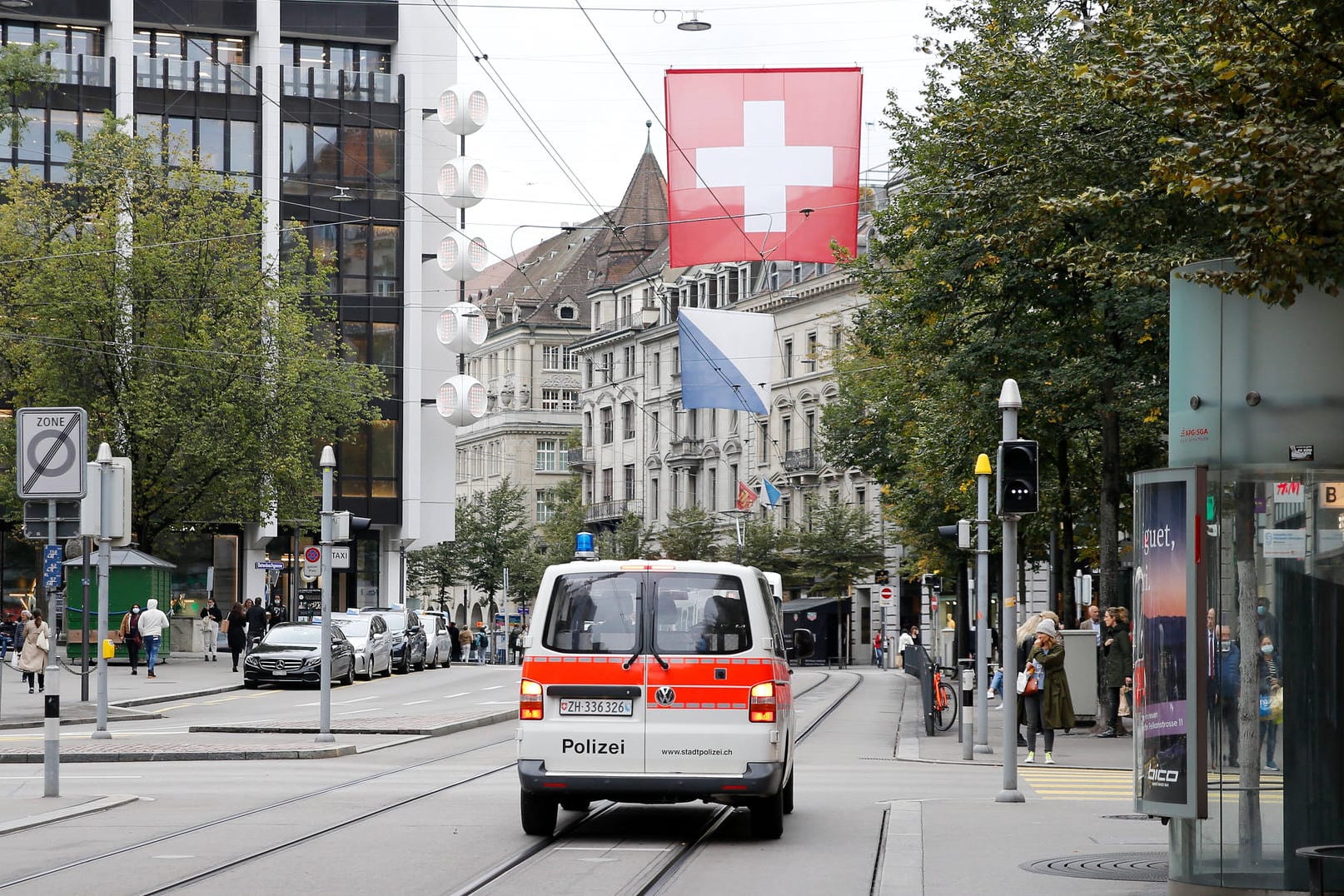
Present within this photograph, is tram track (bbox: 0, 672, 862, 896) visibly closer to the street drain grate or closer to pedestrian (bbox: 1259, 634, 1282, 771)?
the street drain grate

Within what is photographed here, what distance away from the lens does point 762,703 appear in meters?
13.0

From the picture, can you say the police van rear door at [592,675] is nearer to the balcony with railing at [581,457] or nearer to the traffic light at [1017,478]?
the traffic light at [1017,478]

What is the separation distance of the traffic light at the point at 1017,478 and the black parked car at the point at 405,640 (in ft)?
107

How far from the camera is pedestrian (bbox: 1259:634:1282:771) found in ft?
31.1

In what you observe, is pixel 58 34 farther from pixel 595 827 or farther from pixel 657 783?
pixel 657 783

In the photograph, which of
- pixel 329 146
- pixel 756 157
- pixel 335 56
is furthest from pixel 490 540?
pixel 756 157

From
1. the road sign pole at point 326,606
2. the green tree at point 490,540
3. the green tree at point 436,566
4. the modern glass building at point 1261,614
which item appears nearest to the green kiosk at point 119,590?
the road sign pole at point 326,606

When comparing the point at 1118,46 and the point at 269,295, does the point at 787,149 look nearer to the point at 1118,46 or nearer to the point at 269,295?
the point at 1118,46

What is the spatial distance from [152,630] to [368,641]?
5053mm

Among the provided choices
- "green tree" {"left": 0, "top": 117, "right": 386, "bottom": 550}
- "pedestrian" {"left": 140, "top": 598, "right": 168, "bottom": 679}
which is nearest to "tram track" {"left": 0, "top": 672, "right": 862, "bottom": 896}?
"pedestrian" {"left": 140, "top": 598, "right": 168, "bottom": 679}

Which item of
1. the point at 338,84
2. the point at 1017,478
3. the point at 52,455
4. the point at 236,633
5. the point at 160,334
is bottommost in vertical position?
the point at 236,633

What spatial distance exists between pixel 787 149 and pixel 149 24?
3947 centimetres

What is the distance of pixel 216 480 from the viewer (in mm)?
50438

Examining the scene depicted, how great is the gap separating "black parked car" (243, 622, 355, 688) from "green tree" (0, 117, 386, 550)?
33.4ft
